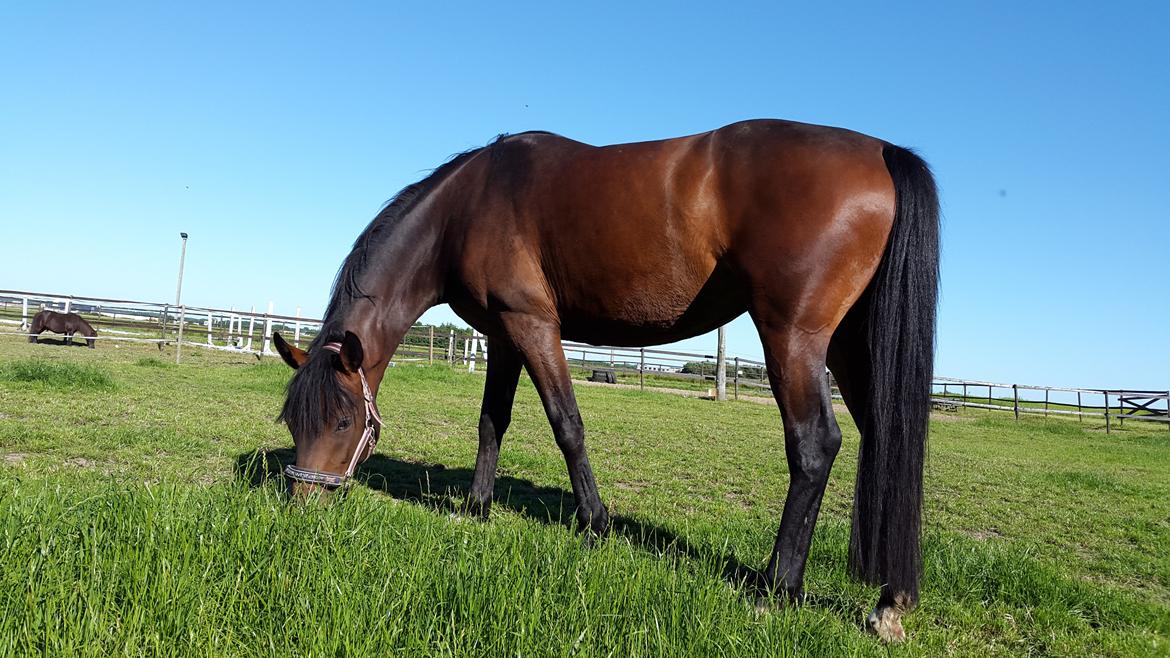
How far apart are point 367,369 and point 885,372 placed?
269 centimetres

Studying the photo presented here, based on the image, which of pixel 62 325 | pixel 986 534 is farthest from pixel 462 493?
pixel 62 325

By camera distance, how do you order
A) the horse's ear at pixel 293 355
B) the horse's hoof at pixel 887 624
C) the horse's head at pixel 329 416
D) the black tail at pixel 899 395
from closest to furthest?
the horse's hoof at pixel 887 624
the black tail at pixel 899 395
the horse's head at pixel 329 416
the horse's ear at pixel 293 355

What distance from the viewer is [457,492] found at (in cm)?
462

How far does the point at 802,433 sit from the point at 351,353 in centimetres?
229

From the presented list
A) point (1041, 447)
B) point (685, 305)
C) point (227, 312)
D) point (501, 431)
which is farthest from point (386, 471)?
point (227, 312)

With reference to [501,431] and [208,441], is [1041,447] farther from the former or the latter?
[208,441]

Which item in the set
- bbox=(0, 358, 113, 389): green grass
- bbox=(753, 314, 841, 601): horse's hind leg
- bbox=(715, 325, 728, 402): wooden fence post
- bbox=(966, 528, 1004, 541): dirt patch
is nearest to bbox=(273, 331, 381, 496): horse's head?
bbox=(753, 314, 841, 601): horse's hind leg

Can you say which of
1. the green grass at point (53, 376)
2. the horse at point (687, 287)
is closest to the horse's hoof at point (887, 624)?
the horse at point (687, 287)

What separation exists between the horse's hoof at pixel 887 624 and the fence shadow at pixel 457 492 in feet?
1.80

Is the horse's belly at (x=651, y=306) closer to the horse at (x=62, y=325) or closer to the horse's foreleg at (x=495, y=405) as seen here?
the horse's foreleg at (x=495, y=405)

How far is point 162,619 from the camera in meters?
1.72

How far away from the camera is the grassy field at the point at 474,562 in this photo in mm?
1744

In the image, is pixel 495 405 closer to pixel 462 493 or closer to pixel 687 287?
pixel 462 493

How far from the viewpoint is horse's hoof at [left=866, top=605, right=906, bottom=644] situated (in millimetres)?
2496
